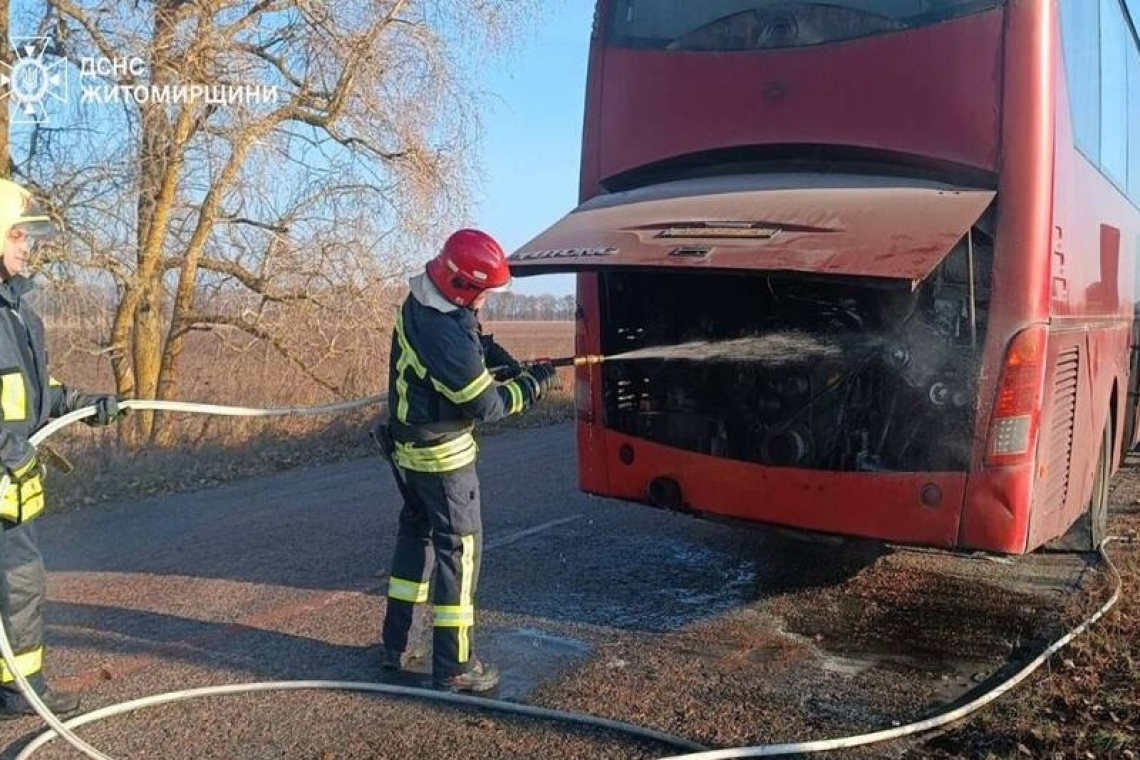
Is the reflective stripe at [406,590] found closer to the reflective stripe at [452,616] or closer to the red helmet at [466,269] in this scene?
the reflective stripe at [452,616]

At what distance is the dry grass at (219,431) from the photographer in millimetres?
9914

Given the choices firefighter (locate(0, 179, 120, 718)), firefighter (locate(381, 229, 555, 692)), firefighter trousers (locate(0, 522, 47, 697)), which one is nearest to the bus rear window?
firefighter (locate(381, 229, 555, 692))

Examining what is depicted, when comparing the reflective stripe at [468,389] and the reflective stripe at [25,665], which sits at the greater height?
the reflective stripe at [468,389]

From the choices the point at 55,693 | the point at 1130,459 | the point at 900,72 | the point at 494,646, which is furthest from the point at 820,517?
the point at 1130,459

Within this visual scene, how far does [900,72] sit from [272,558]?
481 cm

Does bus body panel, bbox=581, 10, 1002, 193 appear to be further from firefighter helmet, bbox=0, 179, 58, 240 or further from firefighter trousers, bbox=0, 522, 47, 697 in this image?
firefighter trousers, bbox=0, 522, 47, 697

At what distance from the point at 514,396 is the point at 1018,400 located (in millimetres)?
2285

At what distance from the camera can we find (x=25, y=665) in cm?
406

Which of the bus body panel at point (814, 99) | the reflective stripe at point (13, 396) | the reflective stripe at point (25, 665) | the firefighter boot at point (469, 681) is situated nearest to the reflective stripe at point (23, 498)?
the reflective stripe at point (13, 396)

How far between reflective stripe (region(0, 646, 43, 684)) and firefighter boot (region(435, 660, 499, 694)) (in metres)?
1.62

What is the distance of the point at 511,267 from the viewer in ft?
16.7

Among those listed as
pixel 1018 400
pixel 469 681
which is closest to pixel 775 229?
pixel 1018 400

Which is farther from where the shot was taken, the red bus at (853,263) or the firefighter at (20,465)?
the red bus at (853,263)

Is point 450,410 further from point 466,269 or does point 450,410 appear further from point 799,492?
point 799,492
